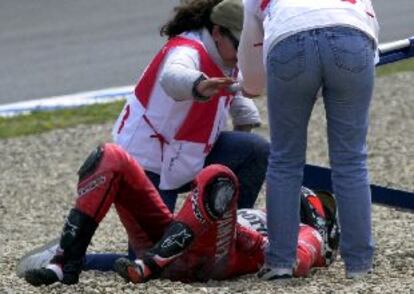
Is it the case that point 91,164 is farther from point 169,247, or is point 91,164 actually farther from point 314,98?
point 314,98

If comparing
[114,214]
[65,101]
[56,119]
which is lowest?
[65,101]

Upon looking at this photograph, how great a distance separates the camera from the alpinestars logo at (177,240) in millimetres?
5598

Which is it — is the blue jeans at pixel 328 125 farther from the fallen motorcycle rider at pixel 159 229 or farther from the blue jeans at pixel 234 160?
the blue jeans at pixel 234 160

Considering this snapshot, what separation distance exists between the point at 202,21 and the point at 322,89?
3.16 feet

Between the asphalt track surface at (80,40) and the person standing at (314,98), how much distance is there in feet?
24.3

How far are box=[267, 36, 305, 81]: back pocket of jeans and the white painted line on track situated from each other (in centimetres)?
654

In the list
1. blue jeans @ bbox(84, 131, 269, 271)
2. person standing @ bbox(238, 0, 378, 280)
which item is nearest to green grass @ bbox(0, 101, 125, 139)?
blue jeans @ bbox(84, 131, 269, 271)

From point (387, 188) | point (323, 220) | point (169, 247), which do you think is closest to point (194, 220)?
point (169, 247)

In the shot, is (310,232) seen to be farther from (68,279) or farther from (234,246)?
(68,279)

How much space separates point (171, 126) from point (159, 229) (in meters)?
0.52

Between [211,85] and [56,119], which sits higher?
[211,85]

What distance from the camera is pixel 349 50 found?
17.5 feet

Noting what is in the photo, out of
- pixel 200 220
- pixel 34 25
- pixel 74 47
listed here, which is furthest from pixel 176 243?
pixel 34 25

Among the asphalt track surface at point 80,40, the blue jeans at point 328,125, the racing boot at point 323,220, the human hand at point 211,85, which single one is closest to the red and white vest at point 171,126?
the human hand at point 211,85
